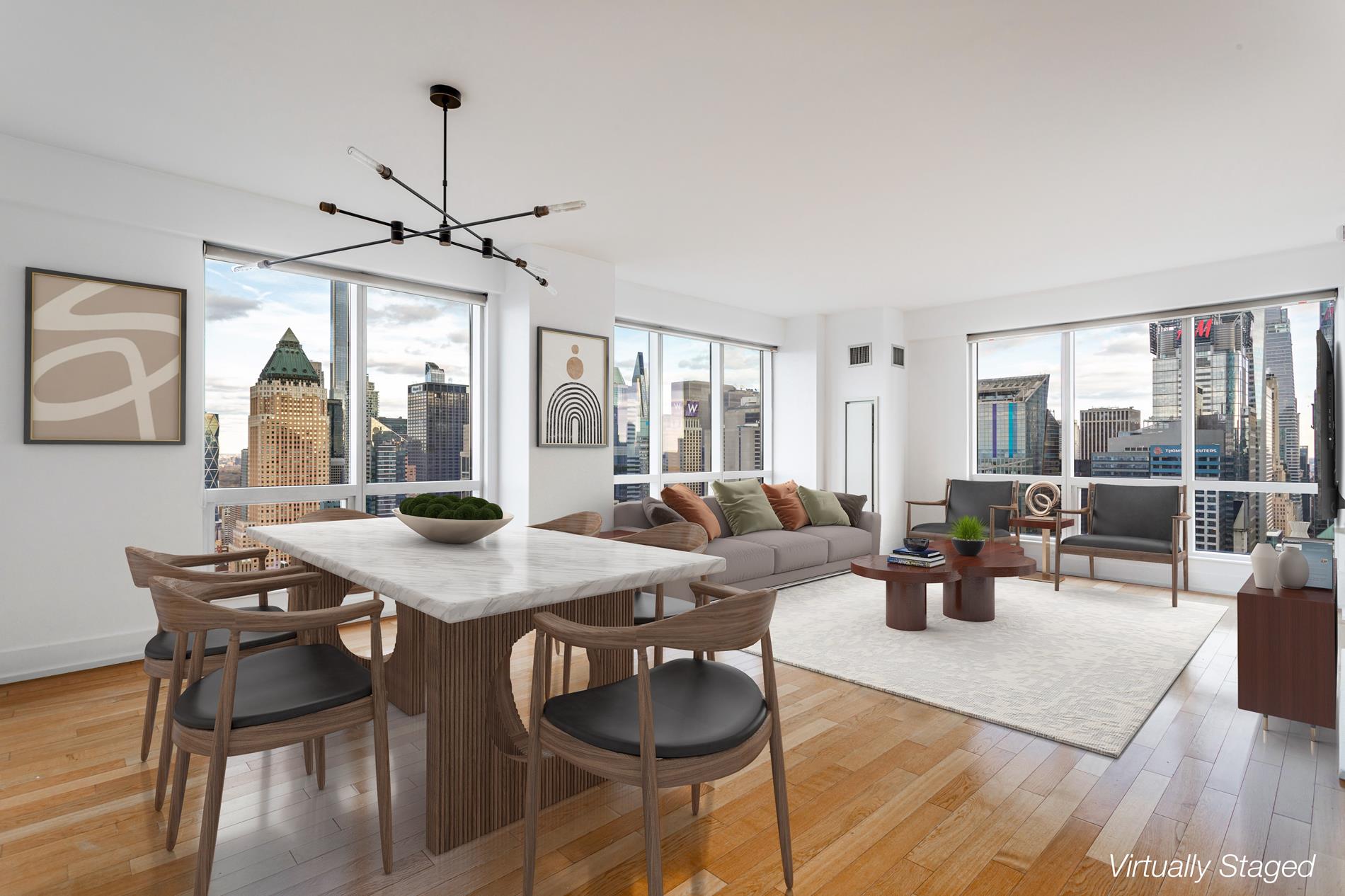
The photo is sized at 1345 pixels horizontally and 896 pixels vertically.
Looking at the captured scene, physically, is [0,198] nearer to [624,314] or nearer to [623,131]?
[623,131]

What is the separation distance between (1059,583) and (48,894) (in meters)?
6.18

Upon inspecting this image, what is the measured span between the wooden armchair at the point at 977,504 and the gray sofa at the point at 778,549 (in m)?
0.53

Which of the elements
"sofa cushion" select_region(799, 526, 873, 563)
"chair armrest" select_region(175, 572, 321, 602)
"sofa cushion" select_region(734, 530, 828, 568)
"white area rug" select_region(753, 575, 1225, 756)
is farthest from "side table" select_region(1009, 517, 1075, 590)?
"chair armrest" select_region(175, 572, 321, 602)

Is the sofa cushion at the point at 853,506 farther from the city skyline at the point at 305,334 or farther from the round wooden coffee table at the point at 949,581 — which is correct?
the city skyline at the point at 305,334

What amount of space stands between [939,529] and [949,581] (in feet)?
7.43

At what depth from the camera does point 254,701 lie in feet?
5.65

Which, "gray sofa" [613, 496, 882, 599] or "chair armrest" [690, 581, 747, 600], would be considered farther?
"gray sofa" [613, 496, 882, 599]

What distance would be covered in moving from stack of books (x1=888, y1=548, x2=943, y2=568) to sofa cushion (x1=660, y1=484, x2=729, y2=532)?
1425 millimetres

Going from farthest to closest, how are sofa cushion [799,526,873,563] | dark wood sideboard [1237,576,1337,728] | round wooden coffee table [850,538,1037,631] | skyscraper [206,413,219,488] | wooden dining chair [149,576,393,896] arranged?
1. sofa cushion [799,526,873,563]
2. round wooden coffee table [850,538,1037,631]
3. skyscraper [206,413,219,488]
4. dark wood sideboard [1237,576,1337,728]
5. wooden dining chair [149,576,393,896]

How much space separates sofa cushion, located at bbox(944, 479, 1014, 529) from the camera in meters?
6.53

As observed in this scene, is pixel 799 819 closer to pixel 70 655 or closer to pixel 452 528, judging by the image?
pixel 452 528

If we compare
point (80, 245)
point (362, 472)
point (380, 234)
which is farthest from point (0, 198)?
point (362, 472)

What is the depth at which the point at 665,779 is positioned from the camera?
149 cm

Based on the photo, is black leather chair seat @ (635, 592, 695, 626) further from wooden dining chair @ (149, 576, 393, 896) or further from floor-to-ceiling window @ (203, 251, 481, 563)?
floor-to-ceiling window @ (203, 251, 481, 563)
